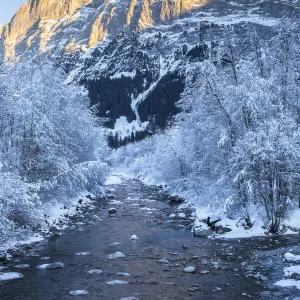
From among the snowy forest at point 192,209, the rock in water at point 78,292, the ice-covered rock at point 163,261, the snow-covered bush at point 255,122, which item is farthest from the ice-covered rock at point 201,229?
the rock in water at point 78,292

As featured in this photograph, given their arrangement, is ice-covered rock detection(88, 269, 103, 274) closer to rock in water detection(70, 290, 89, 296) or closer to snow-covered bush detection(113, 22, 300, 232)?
rock in water detection(70, 290, 89, 296)

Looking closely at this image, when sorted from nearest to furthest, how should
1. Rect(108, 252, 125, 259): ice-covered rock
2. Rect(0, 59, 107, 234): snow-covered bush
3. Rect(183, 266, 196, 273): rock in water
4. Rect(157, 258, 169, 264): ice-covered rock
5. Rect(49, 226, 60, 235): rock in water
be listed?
Rect(183, 266, 196, 273): rock in water, Rect(157, 258, 169, 264): ice-covered rock, Rect(108, 252, 125, 259): ice-covered rock, Rect(0, 59, 107, 234): snow-covered bush, Rect(49, 226, 60, 235): rock in water

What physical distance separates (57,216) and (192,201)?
1306cm

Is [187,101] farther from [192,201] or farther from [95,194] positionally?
[95,194]

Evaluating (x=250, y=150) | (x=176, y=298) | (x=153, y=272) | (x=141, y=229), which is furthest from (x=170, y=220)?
(x=176, y=298)

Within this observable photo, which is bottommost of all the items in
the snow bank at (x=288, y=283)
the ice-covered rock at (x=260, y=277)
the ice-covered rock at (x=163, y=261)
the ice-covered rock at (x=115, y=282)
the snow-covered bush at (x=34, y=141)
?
the ice-covered rock at (x=163, y=261)

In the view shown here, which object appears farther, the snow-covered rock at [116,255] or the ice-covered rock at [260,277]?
the snow-covered rock at [116,255]

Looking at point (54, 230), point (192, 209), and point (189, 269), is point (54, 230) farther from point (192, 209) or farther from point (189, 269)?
point (192, 209)

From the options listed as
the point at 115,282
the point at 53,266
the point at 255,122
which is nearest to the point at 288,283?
the point at 115,282

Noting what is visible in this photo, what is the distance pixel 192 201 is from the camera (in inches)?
1239

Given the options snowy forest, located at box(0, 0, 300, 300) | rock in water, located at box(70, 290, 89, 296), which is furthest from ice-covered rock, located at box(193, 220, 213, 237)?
rock in water, located at box(70, 290, 89, 296)

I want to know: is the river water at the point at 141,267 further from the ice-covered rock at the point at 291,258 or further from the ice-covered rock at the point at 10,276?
the ice-covered rock at the point at 291,258

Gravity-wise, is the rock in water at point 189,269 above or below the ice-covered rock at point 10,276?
below

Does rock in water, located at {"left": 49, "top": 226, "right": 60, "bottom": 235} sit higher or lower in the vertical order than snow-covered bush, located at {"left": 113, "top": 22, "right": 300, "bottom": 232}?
lower
